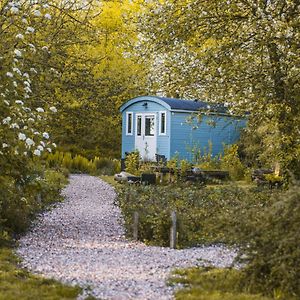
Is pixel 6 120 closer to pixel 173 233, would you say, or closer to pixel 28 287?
pixel 28 287

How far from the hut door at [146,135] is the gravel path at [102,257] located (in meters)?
12.8

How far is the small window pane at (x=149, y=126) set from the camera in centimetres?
2461

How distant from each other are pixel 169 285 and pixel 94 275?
0.85 meters

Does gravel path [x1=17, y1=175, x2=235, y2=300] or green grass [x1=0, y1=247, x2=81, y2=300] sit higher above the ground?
green grass [x1=0, y1=247, x2=81, y2=300]

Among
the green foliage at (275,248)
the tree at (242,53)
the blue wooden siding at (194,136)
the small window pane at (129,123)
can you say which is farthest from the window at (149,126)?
the green foliage at (275,248)

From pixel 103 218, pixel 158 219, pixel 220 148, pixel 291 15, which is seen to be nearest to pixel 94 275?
pixel 158 219

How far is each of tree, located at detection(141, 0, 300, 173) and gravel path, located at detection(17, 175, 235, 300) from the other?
3.35m

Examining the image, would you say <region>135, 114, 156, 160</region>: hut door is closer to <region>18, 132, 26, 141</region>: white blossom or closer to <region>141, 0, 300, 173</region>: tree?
<region>141, 0, 300, 173</region>: tree

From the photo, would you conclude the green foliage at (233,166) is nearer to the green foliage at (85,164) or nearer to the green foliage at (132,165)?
the green foliage at (132,165)

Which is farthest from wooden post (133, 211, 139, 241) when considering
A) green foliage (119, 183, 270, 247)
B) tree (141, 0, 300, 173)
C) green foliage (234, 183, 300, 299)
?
tree (141, 0, 300, 173)

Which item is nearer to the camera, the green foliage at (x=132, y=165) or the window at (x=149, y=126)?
the green foliage at (x=132, y=165)

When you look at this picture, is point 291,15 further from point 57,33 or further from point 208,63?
point 57,33

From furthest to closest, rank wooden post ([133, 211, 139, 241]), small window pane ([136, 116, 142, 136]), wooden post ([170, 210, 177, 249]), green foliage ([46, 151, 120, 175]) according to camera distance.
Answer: small window pane ([136, 116, 142, 136]) < green foliage ([46, 151, 120, 175]) < wooden post ([133, 211, 139, 241]) < wooden post ([170, 210, 177, 249])

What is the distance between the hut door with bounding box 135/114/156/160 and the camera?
79.7 feet
